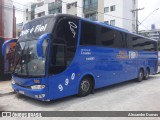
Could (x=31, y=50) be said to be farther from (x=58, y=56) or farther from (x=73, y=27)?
(x=73, y=27)

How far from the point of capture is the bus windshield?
7.42 m

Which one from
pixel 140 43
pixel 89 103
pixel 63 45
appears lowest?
pixel 89 103

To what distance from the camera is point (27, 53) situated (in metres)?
7.84

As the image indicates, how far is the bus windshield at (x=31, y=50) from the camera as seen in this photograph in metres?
7.42

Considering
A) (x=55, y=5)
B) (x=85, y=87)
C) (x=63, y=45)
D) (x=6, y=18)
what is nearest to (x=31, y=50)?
(x=63, y=45)

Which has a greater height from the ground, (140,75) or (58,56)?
(58,56)

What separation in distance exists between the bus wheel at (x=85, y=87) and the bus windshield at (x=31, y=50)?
2200mm

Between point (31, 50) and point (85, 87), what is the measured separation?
2.86 metres

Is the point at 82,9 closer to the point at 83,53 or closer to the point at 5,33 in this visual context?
the point at 5,33

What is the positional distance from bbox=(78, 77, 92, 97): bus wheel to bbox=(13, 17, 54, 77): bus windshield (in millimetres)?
2200

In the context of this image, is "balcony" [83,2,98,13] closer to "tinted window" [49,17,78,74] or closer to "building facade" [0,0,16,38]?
"building facade" [0,0,16,38]

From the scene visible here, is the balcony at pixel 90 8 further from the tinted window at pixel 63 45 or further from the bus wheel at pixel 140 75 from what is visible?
the tinted window at pixel 63 45

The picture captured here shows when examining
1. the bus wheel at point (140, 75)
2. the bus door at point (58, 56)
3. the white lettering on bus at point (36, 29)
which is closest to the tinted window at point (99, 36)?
the bus door at point (58, 56)

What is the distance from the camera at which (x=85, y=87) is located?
9.08m
